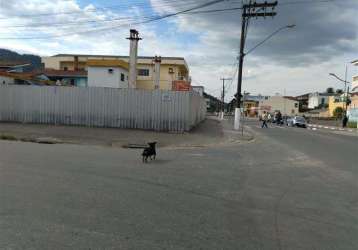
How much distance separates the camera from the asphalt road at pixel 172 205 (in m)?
5.52

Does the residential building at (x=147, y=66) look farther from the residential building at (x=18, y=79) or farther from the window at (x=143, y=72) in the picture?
the residential building at (x=18, y=79)

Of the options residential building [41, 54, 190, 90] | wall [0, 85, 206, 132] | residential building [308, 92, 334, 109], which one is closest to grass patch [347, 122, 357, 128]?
residential building [41, 54, 190, 90]

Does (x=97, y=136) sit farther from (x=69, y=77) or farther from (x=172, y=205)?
(x=69, y=77)

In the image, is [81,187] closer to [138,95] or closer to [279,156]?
[279,156]

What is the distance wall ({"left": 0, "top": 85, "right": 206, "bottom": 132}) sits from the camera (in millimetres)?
24594

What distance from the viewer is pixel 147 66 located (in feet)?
219

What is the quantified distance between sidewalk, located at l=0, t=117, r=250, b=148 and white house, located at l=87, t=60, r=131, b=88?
26476mm

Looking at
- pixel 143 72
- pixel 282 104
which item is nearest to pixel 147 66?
pixel 143 72

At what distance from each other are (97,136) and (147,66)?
46.2 metres

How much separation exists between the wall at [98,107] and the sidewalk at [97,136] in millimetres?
878

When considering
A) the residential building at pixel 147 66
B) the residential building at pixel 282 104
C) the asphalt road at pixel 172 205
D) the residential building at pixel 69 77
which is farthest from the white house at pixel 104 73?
the residential building at pixel 282 104

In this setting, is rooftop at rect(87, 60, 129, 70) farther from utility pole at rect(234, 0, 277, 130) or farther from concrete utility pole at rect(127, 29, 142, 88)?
utility pole at rect(234, 0, 277, 130)

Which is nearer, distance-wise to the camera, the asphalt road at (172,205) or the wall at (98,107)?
the asphalt road at (172,205)

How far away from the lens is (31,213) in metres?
6.47
